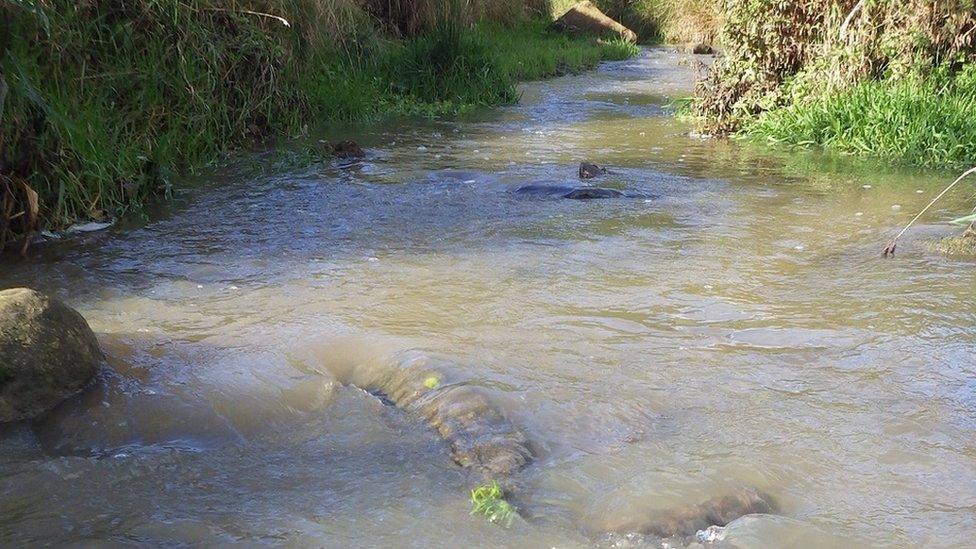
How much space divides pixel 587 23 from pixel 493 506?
19.5 m

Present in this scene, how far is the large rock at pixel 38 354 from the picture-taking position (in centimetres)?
329

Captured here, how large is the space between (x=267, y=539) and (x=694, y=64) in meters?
15.4

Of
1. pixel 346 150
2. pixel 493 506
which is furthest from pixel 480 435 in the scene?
→ pixel 346 150

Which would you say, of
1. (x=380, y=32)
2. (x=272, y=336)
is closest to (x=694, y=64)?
(x=380, y=32)

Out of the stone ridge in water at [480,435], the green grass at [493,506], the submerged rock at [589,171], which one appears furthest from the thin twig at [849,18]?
the green grass at [493,506]

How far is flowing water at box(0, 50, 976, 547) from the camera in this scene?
2723 millimetres

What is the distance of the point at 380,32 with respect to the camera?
1226 cm

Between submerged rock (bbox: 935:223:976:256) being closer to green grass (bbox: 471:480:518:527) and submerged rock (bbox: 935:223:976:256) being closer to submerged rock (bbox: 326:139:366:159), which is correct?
green grass (bbox: 471:480:518:527)

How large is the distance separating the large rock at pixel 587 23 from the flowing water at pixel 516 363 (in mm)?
14336

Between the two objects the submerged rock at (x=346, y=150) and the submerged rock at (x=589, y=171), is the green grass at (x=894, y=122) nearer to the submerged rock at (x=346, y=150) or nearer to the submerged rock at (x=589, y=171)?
the submerged rock at (x=589, y=171)

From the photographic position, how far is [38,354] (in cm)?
337

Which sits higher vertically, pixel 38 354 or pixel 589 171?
pixel 38 354

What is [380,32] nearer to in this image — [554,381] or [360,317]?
[360,317]

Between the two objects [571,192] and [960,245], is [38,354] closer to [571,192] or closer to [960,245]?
[571,192]
